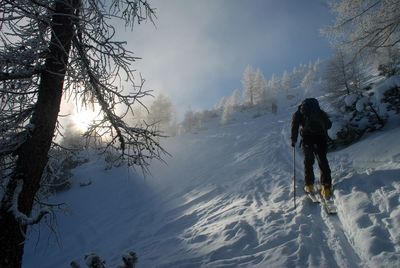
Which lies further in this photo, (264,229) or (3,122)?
(264,229)

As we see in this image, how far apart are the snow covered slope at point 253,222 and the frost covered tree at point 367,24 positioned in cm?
307

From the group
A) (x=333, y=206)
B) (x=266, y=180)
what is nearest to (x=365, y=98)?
(x=266, y=180)

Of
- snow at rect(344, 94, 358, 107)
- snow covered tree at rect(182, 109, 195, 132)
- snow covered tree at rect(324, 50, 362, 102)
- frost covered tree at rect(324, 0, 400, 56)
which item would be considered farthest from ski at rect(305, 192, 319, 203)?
snow covered tree at rect(182, 109, 195, 132)

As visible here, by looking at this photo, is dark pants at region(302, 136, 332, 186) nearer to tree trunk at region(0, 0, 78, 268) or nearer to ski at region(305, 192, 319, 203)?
ski at region(305, 192, 319, 203)

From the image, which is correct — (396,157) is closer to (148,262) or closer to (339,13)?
(148,262)

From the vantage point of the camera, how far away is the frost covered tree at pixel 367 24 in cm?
1008

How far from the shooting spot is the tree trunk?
9.36 ft

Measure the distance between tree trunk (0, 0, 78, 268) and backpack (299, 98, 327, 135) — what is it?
5.33m

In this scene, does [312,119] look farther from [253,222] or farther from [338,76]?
[338,76]

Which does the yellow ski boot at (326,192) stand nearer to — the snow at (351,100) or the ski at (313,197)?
the ski at (313,197)

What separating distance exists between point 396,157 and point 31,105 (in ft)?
23.6

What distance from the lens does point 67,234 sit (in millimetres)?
13336

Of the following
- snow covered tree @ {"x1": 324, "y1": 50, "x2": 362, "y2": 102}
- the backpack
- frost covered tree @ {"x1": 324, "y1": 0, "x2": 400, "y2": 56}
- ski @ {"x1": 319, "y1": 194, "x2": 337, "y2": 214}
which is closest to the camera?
ski @ {"x1": 319, "y1": 194, "x2": 337, "y2": 214}

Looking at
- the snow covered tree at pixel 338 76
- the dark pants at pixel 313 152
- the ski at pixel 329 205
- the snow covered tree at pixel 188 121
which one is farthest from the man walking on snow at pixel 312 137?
the snow covered tree at pixel 188 121
